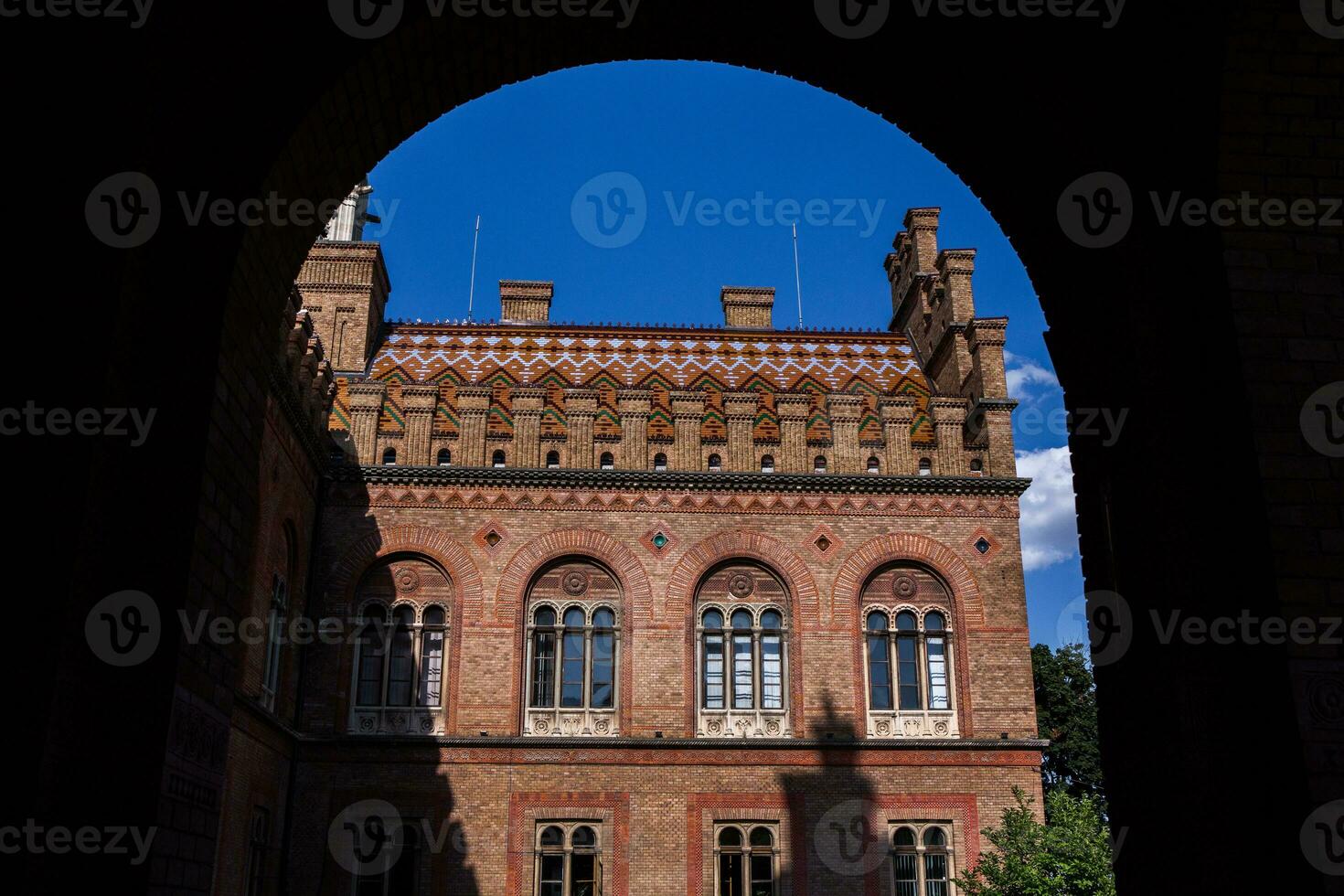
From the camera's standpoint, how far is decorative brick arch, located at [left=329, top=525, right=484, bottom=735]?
20.9 metres

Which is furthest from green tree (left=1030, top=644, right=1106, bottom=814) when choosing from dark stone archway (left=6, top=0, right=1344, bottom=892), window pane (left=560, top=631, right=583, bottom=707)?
dark stone archway (left=6, top=0, right=1344, bottom=892)

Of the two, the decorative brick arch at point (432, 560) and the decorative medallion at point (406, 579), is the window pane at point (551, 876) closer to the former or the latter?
the decorative brick arch at point (432, 560)

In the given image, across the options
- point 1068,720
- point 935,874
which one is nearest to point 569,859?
point 935,874

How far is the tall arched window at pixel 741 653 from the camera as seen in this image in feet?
68.7

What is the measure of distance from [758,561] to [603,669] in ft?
11.3

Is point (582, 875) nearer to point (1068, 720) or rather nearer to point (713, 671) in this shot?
point (713, 671)

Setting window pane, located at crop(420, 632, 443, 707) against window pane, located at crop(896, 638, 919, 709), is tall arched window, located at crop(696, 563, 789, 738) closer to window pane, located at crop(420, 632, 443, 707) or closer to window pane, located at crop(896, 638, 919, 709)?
window pane, located at crop(896, 638, 919, 709)

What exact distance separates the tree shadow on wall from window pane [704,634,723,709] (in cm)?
176

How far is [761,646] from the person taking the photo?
21500mm

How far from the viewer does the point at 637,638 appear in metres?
21.2

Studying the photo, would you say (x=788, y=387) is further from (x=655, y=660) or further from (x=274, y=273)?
(x=274, y=273)

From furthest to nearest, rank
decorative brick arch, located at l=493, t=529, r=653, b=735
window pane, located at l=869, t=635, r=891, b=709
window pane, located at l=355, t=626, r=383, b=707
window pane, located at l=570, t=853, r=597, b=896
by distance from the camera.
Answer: window pane, located at l=869, t=635, r=891, b=709
decorative brick arch, located at l=493, t=529, r=653, b=735
window pane, located at l=355, t=626, r=383, b=707
window pane, located at l=570, t=853, r=597, b=896

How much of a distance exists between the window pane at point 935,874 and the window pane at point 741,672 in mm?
3998

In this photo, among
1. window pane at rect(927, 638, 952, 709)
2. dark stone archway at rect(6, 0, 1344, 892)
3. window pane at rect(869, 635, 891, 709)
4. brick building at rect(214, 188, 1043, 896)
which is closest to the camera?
dark stone archway at rect(6, 0, 1344, 892)
